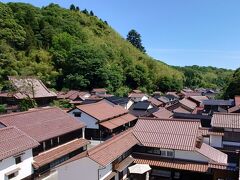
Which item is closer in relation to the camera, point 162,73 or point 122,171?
point 122,171

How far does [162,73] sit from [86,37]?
29.1m

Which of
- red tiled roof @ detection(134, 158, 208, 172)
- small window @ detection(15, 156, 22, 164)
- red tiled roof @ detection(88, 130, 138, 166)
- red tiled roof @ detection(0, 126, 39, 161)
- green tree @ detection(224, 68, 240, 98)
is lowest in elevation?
red tiled roof @ detection(134, 158, 208, 172)

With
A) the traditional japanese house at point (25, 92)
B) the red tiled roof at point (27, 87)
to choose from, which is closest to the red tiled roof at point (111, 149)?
the traditional japanese house at point (25, 92)

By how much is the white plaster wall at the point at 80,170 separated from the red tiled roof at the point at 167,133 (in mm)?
5839

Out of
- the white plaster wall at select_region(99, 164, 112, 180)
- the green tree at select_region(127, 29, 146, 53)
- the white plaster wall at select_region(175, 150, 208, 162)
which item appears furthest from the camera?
the green tree at select_region(127, 29, 146, 53)

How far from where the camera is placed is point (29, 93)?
136 ft

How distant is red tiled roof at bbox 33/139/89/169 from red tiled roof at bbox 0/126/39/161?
147 centimetres

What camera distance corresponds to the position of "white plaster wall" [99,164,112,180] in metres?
17.0

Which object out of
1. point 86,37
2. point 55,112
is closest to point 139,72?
point 86,37

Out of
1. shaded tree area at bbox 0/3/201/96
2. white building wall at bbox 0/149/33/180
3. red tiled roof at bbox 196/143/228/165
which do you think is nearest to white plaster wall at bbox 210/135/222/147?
red tiled roof at bbox 196/143/228/165

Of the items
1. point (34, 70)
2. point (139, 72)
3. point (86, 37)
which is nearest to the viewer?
point (34, 70)

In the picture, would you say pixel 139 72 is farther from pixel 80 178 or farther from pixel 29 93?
pixel 80 178

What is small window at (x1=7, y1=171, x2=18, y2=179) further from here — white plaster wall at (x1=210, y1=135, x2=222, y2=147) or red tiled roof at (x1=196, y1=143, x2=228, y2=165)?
white plaster wall at (x1=210, y1=135, x2=222, y2=147)

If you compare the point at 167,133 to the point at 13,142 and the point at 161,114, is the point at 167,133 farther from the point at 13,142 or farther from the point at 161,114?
the point at 161,114
